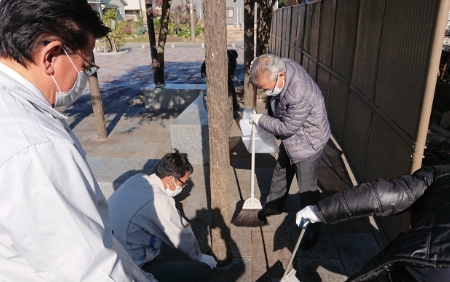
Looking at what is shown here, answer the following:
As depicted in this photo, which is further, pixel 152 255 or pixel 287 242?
pixel 287 242

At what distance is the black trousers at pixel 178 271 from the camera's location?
2.32 m

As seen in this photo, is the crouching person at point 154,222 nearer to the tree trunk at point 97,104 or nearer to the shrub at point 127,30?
the tree trunk at point 97,104

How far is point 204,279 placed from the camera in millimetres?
2396

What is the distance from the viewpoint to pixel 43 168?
2.84 feet

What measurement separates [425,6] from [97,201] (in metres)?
2.74

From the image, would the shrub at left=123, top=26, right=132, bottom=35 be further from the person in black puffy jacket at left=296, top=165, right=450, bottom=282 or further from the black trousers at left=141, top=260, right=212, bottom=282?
the person in black puffy jacket at left=296, top=165, right=450, bottom=282

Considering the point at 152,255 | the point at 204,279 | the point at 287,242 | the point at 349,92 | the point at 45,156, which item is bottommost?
the point at 287,242

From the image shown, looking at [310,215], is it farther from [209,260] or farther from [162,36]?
[162,36]

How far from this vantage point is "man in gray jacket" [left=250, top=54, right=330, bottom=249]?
2.86 m

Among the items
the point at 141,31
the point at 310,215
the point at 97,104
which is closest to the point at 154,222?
the point at 310,215

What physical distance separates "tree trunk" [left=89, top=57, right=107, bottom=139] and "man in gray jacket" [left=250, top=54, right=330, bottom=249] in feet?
12.7

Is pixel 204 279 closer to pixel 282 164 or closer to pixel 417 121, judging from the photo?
pixel 282 164

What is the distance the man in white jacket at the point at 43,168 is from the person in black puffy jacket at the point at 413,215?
1.12m

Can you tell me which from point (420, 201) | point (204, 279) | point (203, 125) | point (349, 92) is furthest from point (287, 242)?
point (349, 92)
